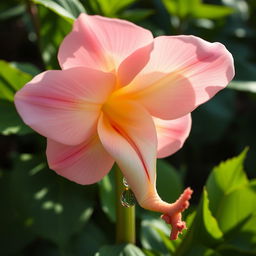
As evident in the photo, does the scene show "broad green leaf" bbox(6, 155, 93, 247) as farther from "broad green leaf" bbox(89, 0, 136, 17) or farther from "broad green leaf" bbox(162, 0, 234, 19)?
"broad green leaf" bbox(162, 0, 234, 19)

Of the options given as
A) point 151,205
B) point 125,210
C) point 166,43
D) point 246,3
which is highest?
point 166,43

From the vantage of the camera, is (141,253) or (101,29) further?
(141,253)

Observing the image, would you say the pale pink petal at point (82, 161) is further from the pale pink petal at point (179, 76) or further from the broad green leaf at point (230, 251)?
the broad green leaf at point (230, 251)

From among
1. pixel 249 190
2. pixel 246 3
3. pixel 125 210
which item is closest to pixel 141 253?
pixel 125 210

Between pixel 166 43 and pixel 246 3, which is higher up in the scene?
pixel 166 43

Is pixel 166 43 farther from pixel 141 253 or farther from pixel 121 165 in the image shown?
pixel 141 253

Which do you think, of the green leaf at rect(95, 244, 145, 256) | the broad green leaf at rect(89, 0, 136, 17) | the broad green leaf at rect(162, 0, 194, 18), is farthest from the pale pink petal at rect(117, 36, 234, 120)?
the broad green leaf at rect(162, 0, 194, 18)

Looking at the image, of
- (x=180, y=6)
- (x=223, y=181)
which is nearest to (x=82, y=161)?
(x=223, y=181)

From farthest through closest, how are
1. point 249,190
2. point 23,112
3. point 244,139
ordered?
point 244,139 → point 249,190 → point 23,112
